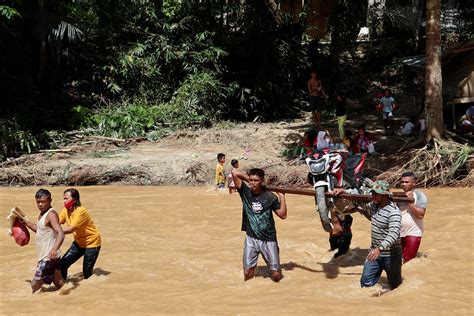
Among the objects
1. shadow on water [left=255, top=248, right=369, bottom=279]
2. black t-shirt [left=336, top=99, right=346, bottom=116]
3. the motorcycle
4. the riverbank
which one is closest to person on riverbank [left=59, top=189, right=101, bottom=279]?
shadow on water [left=255, top=248, right=369, bottom=279]

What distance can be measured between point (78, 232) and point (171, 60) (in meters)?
15.5

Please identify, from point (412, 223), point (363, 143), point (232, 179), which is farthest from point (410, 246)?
point (363, 143)

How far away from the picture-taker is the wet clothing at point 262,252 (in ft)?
23.6

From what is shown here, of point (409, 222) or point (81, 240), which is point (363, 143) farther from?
point (81, 240)

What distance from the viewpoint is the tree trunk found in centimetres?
1452

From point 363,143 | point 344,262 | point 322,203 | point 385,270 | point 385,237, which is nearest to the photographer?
point 385,237

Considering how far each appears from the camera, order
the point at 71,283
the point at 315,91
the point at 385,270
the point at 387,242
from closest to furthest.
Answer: the point at 387,242, the point at 385,270, the point at 71,283, the point at 315,91

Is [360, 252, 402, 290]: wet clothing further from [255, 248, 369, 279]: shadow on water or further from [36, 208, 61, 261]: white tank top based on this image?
[36, 208, 61, 261]: white tank top

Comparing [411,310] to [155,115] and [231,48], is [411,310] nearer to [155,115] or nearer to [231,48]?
[155,115]

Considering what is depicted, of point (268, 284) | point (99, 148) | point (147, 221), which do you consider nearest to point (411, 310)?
point (268, 284)

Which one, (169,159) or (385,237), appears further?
(169,159)

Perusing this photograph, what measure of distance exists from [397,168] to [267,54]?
9175 mm

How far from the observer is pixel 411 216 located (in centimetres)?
718

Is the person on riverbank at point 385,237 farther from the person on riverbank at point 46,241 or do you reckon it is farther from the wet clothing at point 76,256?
the person on riverbank at point 46,241
